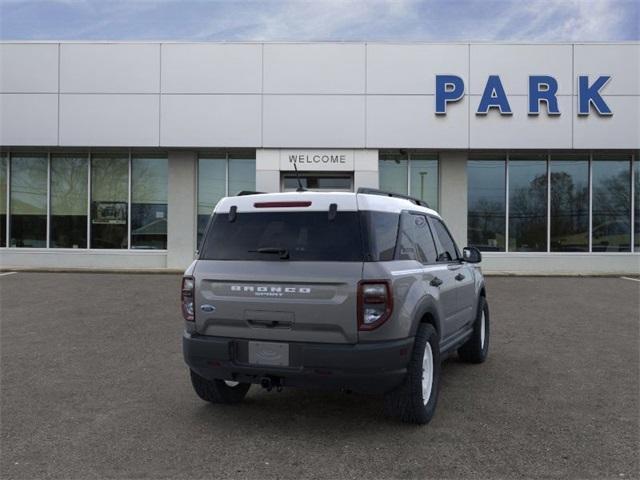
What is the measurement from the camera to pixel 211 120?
16.1 metres

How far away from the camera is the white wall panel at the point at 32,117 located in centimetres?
1634

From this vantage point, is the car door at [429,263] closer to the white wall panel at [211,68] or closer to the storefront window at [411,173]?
the storefront window at [411,173]

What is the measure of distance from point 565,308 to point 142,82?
40.9 feet

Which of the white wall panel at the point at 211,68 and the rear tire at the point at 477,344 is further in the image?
the white wall panel at the point at 211,68

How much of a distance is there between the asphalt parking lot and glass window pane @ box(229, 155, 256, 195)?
913cm

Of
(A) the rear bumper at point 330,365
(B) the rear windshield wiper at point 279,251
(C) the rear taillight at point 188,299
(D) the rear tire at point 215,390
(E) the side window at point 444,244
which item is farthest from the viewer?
(E) the side window at point 444,244

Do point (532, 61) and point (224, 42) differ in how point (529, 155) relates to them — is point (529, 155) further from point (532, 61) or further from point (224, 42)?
point (224, 42)

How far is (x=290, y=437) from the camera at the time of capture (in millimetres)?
4328

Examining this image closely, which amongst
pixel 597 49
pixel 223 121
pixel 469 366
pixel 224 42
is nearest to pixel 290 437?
pixel 469 366

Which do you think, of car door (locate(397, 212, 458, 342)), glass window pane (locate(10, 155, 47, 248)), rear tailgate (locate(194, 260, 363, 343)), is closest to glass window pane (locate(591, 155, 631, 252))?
car door (locate(397, 212, 458, 342))

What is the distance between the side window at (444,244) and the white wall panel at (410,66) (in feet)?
34.3

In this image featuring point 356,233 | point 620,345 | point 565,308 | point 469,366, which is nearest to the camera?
point 356,233

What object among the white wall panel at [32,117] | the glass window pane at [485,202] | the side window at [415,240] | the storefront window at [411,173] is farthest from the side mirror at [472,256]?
the white wall panel at [32,117]

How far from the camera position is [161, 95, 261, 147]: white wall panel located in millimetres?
16000
